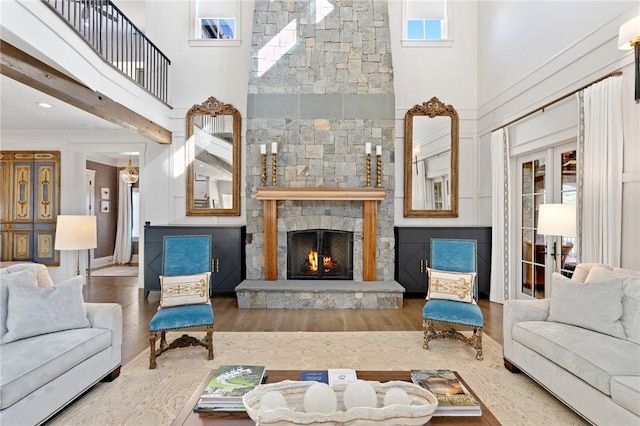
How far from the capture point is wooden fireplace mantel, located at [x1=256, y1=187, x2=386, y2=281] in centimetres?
516

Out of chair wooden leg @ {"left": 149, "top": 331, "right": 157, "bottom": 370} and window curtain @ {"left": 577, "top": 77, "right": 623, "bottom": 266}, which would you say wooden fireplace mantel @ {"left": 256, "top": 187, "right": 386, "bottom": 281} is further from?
window curtain @ {"left": 577, "top": 77, "right": 623, "bottom": 266}

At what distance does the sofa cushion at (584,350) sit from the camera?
1.99 m

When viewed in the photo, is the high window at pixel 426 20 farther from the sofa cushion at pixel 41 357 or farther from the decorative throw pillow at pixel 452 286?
the sofa cushion at pixel 41 357

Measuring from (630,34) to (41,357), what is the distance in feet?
15.8

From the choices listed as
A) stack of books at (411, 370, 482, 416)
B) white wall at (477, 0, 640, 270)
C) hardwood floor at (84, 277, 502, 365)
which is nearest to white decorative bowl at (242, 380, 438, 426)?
stack of books at (411, 370, 482, 416)

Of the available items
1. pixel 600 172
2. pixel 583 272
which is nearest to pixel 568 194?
pixel 600 172

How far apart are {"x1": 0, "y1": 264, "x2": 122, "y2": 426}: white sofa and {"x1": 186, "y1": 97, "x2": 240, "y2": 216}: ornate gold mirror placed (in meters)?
3.28

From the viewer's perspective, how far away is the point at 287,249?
5.45 meters

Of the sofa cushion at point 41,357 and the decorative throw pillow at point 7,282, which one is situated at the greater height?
the decorative throw pillow at point 7,282

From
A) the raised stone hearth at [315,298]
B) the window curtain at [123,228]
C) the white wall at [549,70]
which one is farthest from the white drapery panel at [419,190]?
the window curtain at [123,228]

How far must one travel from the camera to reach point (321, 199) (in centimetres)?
519

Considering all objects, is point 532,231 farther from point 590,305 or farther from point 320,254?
point 320,254

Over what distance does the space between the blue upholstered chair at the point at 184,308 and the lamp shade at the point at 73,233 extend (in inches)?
67.9

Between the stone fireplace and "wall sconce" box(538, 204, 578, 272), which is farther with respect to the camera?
the stone fireplace
